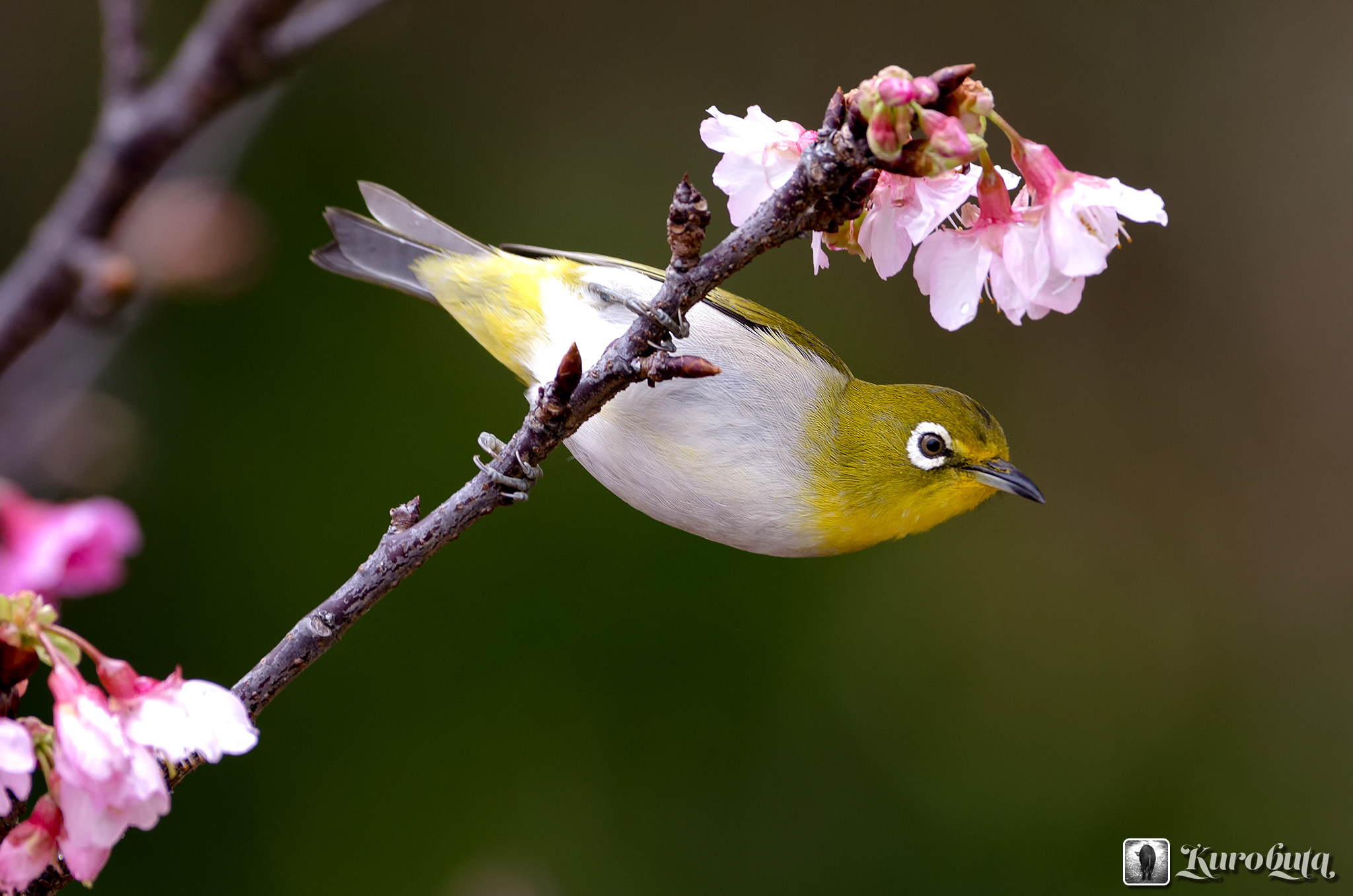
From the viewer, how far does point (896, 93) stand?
0.86m

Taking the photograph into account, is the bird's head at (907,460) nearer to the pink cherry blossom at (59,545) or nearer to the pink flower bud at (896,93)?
the pink flower bud at (896,93)

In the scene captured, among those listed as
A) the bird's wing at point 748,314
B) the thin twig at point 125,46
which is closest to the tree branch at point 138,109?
the thin twig at point 125,46

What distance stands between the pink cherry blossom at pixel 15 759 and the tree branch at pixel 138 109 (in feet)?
2.76

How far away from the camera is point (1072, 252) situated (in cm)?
100

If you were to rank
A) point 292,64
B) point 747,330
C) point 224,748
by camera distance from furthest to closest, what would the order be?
point 747,330
point 292,64
point 224,748

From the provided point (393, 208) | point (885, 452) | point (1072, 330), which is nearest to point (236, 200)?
point (393, 208)

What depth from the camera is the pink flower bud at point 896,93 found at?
2.83ft

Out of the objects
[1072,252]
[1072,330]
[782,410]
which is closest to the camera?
[1072,252]

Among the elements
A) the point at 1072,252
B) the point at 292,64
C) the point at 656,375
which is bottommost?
the point at 656,375

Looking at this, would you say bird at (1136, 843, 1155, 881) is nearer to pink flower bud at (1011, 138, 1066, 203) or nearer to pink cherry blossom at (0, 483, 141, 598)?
pink flower bud at (1011, 138, 1066, 203)

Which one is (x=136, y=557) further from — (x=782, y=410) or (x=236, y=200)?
(x=782, y=410)

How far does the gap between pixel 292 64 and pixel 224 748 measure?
3.40 ft
